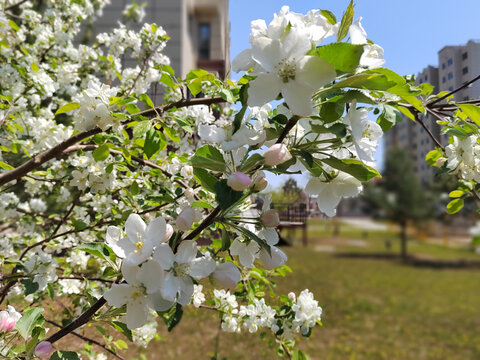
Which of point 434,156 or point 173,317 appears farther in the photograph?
point 434,156

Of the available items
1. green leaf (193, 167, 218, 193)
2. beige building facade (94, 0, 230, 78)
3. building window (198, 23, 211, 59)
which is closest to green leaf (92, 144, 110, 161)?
green leaf (193, 167, 218, 193)

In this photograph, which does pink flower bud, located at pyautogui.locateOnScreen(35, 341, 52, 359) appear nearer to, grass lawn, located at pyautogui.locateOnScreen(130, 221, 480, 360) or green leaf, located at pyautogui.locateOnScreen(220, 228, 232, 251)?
green leaf, located at pyautogui.locateOnScreen(220, 228, 232, 251)

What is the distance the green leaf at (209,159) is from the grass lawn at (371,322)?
1.01 m

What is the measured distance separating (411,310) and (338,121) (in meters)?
5.21

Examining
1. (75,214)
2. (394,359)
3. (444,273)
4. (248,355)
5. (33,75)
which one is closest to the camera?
(33,75)

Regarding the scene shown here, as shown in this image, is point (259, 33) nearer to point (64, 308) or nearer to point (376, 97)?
point (376, 97)

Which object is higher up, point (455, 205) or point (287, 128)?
point (287, 128)

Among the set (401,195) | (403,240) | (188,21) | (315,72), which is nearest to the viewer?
(315,72)

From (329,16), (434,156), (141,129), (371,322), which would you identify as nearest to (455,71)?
(434,156)

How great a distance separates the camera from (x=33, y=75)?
4.42 feet

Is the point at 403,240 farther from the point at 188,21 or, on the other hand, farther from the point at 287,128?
the point at 287,128

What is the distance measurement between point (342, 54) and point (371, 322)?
175 inches

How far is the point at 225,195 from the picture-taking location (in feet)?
1.70

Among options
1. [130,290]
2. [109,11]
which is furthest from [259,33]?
[109,11]
